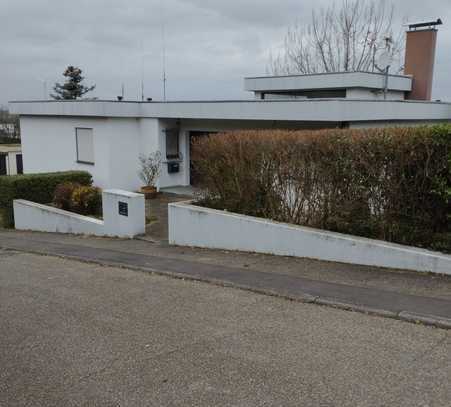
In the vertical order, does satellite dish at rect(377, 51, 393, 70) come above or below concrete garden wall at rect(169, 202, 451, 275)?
above

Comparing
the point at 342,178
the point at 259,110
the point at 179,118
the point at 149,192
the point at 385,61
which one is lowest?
the point at 149,192

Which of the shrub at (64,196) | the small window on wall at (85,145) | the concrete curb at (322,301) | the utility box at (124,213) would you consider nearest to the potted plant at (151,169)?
the small window on wall at (85,145)

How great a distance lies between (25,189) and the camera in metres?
16.2

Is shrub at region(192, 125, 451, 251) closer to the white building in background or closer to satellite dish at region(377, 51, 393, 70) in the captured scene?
the white building in background

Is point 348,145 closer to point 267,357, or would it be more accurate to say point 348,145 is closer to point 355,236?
point 355,236

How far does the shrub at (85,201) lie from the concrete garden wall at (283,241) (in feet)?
16.6

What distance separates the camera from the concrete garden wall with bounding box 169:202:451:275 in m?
7.15

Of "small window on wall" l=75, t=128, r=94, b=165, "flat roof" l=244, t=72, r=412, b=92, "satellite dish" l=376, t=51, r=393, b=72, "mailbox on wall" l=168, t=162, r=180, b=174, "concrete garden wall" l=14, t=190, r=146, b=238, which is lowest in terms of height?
"concrete garden wall" l=14, t=190, r=146, b=238

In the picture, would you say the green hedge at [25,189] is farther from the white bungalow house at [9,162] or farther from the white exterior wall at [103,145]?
the white bungalow house at [9,162]

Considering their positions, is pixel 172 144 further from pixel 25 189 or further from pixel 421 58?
pixel 421 58

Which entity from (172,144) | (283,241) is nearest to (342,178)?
(283,241)

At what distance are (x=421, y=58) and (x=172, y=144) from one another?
12237 millimetres

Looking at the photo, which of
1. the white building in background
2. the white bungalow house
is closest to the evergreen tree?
the white bungalow house

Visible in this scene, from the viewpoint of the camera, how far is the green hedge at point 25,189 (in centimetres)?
1602
